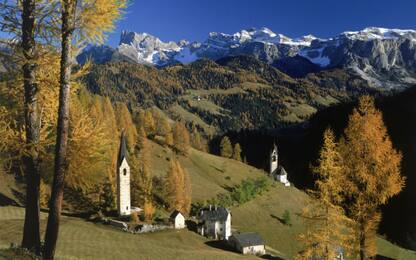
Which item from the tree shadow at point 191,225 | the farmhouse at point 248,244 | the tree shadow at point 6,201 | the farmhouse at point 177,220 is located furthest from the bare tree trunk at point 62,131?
the tree shadow at point 191,225

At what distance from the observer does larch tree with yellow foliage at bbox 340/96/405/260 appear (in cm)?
2025

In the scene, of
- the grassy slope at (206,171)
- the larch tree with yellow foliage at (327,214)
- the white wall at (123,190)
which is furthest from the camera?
the grassy slope at (206,171)

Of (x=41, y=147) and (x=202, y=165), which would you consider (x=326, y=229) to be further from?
(x=202, y=165)

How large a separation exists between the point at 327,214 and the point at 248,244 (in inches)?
1760

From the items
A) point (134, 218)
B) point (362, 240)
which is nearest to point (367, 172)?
point (362, 240)

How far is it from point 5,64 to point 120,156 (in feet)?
174

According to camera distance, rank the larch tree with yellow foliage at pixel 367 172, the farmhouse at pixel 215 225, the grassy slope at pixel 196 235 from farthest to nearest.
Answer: the farmhouse at pixel 215 225, the grassy slope at pixel 196 235, the larch tree with yellow foliage at pixel 367 172

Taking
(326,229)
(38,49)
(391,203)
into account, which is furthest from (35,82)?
(391,203)

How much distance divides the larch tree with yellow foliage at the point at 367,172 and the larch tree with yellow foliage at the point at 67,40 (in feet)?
46.5

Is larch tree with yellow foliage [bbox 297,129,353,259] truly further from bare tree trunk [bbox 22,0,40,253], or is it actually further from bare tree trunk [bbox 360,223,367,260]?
bare tree trunk [bbox 22,0,40,253]

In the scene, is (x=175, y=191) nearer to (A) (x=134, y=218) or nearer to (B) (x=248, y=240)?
(A) (x=134, y=218)

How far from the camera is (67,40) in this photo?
14180 mm

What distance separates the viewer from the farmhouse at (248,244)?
63.1 metres

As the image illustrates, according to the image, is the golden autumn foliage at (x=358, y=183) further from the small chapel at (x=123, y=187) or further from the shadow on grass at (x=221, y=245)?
the small chapel at (x=123, y=187)
